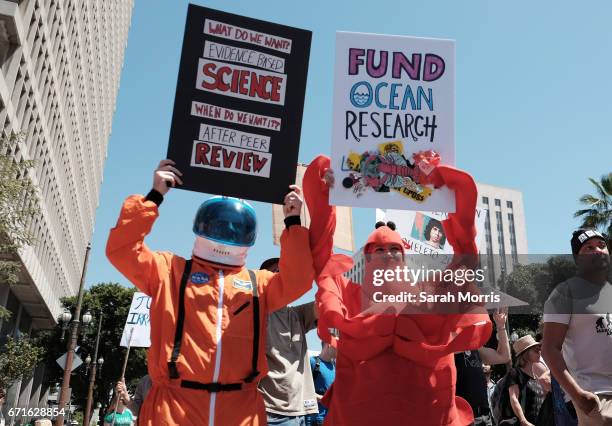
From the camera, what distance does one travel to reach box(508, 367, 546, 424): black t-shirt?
598 centimetres

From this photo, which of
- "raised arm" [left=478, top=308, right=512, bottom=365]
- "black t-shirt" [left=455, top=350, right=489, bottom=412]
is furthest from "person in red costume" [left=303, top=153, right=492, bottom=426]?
"raised arm" [left=478, top=308, right=512, bottom=365]

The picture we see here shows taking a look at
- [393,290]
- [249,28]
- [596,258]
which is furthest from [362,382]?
[249,28]

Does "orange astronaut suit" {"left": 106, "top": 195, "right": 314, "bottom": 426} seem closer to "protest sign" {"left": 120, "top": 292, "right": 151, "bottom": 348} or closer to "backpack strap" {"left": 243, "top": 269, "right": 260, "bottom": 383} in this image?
"backpack strap" {"left": 243, "top": 269, "right": 260, "bottom": 383}

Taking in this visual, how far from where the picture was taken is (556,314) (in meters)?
3.87

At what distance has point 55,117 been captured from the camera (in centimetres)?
3406

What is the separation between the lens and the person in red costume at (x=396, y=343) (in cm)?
319

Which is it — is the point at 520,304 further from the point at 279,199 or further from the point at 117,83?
the point at 117,83

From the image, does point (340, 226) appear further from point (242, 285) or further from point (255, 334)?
point (255, 334)

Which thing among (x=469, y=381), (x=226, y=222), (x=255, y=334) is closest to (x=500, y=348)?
(x=469, y=381)

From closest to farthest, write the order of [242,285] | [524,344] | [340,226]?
1. [242,285]
2. [340,226]
3. [524,344]

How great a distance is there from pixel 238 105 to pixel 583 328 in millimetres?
2669

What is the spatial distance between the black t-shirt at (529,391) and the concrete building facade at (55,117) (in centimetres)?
1228

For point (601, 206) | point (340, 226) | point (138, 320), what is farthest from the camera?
point (601, 206)

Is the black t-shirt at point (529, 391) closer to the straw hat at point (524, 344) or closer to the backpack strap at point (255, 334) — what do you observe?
the straw hat at point (524, 344)
